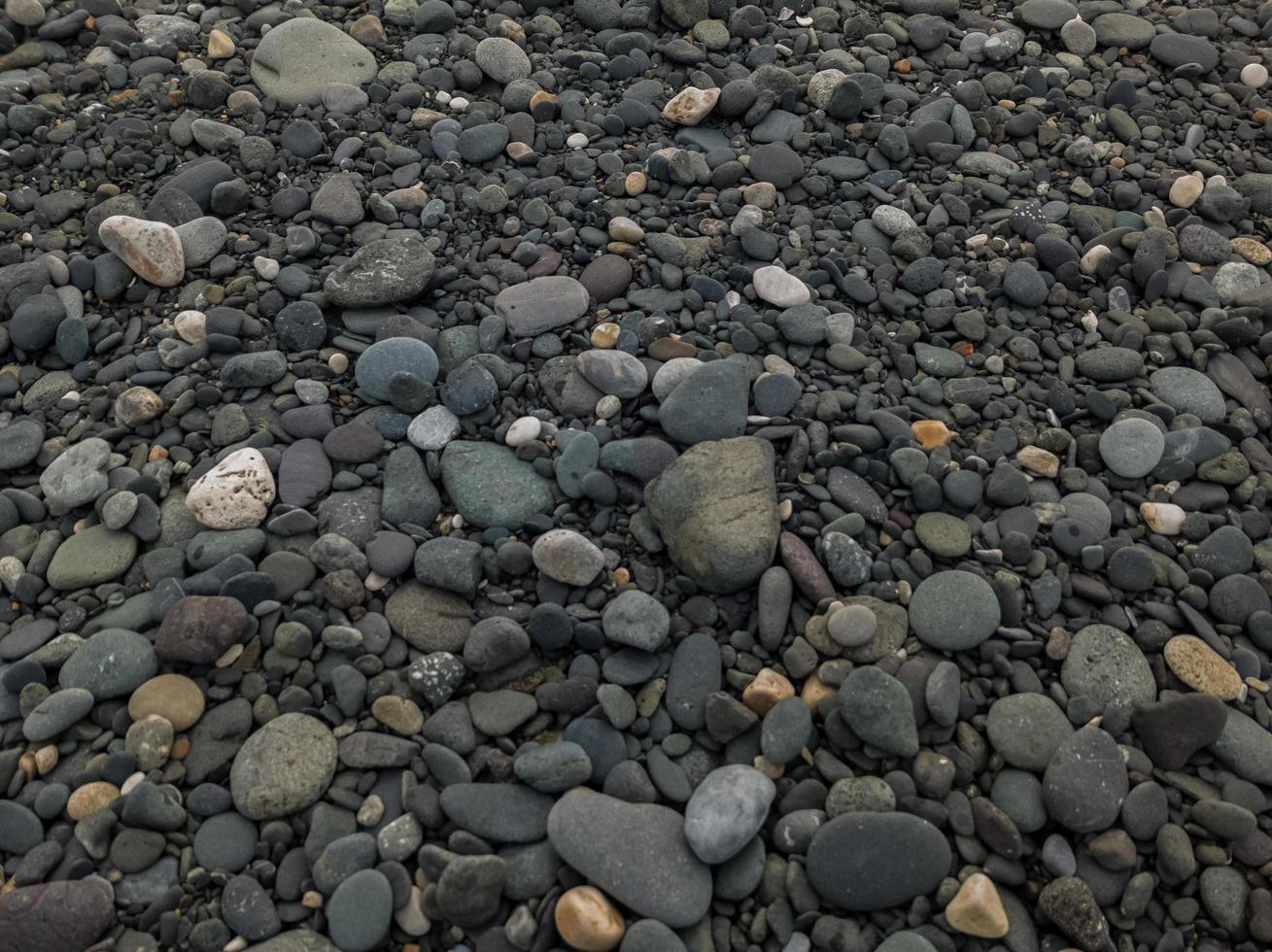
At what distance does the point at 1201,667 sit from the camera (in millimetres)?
2373

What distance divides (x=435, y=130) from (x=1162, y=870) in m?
3.15

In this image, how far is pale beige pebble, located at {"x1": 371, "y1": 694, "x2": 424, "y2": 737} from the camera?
2293mm

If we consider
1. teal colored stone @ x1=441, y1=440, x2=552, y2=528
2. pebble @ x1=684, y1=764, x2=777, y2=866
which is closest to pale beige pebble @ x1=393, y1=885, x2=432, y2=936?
pebble @ x1=684, y1=764, x2=777, y2=866

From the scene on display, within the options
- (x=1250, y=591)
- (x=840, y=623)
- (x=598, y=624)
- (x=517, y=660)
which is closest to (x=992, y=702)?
(x=840, y=623)

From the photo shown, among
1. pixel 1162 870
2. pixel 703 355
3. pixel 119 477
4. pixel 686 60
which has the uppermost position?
pixel 686 60

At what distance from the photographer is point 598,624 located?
243 centimetres

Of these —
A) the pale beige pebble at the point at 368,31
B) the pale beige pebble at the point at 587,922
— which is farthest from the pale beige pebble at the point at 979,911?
the pale beige pebble at the point at 368,31

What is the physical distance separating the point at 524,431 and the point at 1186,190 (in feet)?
7.97

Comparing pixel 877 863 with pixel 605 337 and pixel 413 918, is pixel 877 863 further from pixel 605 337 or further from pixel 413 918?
pixel 605 337

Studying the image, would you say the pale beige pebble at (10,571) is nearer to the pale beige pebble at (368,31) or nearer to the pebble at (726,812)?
the pebble at (726,812)

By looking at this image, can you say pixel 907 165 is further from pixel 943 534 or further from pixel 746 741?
pixel 746 741

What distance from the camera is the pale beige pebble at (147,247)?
307 centimetres

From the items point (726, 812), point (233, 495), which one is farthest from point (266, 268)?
point (726, 812)

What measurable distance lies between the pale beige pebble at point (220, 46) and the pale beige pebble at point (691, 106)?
1.79m
